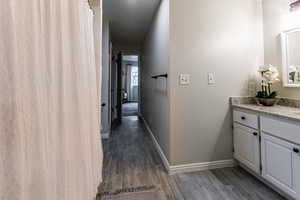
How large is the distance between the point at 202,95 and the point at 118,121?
10.5 feet

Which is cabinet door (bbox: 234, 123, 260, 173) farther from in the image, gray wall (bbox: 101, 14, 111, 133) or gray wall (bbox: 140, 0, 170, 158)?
gray wall (bbox: 101, 14, 111, 133)

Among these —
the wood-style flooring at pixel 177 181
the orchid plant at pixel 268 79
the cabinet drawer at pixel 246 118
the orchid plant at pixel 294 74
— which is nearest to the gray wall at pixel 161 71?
the wood-style flooring at pixel 177 181

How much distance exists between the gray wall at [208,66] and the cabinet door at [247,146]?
4.6 inches

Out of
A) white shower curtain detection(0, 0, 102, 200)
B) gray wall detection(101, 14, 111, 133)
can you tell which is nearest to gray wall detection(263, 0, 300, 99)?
white shower curtain detection(0, 0, 102, 200)

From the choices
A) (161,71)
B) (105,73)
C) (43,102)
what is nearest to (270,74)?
(161,71)

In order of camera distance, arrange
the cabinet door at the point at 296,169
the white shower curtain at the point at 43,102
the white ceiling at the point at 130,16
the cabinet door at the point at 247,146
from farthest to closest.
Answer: the white ceiling at the point at 130,16
the cabinet door at the point at 247,146
the cabinet door at the point at 296,169
the white shower curtain at the point at 43,102

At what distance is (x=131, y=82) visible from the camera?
995cm

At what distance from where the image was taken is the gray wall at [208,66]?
2006mm

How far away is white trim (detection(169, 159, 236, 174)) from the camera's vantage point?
2002mm

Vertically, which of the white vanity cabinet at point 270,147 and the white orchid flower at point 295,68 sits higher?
the white orchid flower at point 295,68

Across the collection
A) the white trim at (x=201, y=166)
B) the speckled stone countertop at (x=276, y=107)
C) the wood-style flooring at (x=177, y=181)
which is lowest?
the wood-style flooring at (x=177, y=181)

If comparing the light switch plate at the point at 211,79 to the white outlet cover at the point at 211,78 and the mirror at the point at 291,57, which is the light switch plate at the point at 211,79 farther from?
the mirror at the point at 291,57

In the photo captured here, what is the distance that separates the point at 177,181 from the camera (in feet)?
6.00

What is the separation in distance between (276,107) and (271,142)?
1.69 feet
